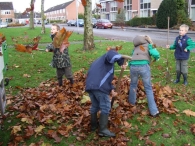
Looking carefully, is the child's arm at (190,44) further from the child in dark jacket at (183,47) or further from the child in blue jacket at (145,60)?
the child in blue jacket at (145,60)

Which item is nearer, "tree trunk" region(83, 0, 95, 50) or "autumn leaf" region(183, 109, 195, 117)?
"autumn leaf" region(183, 109, 195, 117)

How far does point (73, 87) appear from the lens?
236 inches

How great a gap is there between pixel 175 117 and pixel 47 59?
712 centimetres

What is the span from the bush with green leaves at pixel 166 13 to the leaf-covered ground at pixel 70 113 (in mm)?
29143

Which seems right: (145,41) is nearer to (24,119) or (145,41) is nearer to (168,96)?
(168,96)

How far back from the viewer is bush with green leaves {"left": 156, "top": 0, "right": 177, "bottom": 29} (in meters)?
32.8

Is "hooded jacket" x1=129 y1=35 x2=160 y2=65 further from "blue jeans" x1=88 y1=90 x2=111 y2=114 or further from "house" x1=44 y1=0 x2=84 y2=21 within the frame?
"house" x1=44 y1=0 x2=84 y2=21

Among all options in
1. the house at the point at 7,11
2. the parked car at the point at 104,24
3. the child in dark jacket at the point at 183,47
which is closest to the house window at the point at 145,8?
the parked car at the point at 104,24

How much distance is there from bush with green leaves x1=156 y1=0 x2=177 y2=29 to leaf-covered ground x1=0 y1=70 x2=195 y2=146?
1147 inches

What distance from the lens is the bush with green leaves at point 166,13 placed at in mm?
32750

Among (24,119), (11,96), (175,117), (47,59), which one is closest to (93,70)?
(24,119)

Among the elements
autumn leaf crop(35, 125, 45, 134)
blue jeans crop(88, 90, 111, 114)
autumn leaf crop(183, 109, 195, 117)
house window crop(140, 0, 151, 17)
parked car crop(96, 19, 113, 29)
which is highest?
house window crop(140, 0, 151, 17)

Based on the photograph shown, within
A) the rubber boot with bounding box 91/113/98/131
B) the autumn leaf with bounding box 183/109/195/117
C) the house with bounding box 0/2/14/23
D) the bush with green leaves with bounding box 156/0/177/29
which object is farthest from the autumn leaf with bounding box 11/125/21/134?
the house with bounding box 0/2/14/23

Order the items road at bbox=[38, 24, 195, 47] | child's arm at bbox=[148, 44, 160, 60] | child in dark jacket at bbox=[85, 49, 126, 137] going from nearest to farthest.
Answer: child in dark jacket at bbox=[85, 49, 126, 137], child's arm at bbox=[148, 44, 160, 60], road at bbox=[38, 24, 195, 47]
